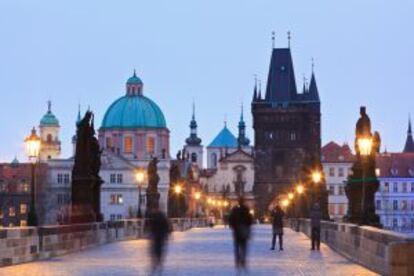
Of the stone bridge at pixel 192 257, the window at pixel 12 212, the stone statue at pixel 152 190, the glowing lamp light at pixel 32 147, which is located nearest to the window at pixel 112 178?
the window at pixel 12 212

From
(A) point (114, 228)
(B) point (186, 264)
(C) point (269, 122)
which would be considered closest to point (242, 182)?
(C) point (269, 122)

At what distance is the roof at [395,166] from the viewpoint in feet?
511

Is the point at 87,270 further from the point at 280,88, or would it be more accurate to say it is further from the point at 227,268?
the point at 280,88

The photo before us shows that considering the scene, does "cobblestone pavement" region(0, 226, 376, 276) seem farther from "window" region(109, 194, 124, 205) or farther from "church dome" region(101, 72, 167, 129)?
"church dome" region(101, 72, 167, 129)

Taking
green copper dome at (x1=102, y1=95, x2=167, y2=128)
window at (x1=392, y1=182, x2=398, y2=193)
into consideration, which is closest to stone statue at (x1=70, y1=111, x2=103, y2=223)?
window at (x1=392, y1=182, x2=398, y2=193)

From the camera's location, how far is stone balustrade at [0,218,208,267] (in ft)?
85.2

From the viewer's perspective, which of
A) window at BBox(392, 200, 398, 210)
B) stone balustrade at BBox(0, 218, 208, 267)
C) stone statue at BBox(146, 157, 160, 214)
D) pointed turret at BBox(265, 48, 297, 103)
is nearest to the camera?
stone balustrade at BBox(0, 218, 208, 267)

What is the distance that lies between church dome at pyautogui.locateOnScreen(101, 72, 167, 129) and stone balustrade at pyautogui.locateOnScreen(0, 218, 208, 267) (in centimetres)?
11621

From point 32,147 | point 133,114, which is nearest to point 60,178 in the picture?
point 133,114

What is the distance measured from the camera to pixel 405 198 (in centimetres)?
15700

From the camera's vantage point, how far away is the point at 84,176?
39500 millimetres

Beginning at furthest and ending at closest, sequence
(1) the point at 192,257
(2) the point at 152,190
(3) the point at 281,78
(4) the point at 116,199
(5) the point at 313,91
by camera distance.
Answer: (5) the point at 313,91 < (3) the point at 281,78 < (4) the point at 116,199 < (2) the point at 152,190 < (1) the point at 192,257

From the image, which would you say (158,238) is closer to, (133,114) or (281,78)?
(281,78)

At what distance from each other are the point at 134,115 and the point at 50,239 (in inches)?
5240
